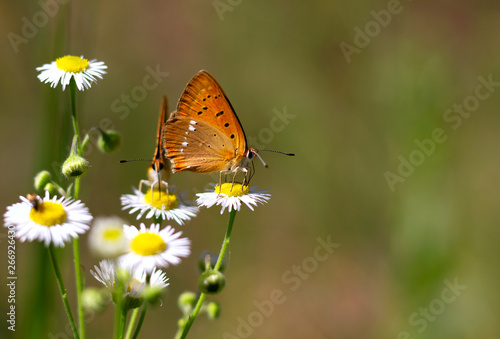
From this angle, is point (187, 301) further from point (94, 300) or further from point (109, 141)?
point (109, 141)

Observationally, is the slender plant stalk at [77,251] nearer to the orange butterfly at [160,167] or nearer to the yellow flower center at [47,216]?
the yellow flower center at [47,216]

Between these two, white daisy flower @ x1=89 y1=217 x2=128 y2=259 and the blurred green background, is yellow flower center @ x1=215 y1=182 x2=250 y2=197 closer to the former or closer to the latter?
white daisy flower @ x1=89 y1=217 x2=128 y2=259

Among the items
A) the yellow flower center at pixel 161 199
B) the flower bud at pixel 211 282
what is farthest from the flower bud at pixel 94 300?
the yellow flower center at pixel 161 199

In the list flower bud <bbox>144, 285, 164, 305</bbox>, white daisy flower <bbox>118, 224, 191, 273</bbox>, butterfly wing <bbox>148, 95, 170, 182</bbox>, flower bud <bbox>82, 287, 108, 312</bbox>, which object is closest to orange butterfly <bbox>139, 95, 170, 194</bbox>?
butterfly wing <bbox>148, 95, 170, 182</bbox>

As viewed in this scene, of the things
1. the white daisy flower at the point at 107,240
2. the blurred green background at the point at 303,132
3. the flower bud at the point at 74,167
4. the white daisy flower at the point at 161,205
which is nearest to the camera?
the white daisy flower at the point at 107,240

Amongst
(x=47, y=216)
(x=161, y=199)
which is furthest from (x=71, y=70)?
(x=47, y=216)

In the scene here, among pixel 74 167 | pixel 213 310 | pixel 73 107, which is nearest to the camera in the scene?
pixel 74 167
